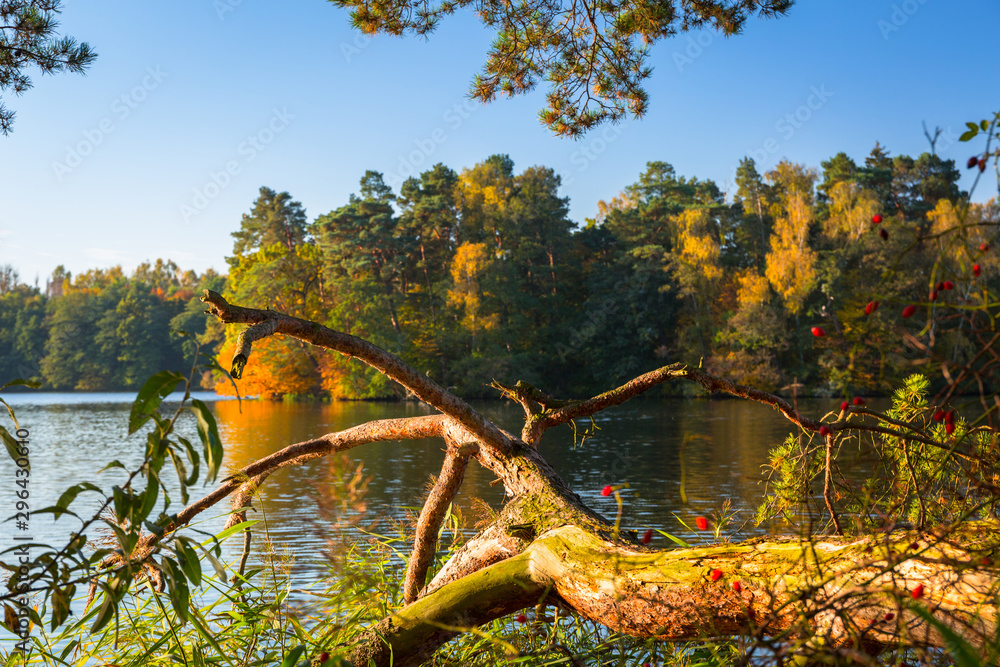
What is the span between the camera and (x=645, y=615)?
2129mm

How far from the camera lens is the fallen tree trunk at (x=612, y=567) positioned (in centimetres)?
150

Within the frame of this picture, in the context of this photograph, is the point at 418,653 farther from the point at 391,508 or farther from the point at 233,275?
the point at 233,275

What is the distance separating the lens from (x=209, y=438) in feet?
4.40

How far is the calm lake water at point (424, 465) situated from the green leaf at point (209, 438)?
517 mm

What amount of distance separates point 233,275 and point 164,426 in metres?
50.9

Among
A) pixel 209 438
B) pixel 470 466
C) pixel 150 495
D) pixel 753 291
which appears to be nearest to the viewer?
pixel 209 438

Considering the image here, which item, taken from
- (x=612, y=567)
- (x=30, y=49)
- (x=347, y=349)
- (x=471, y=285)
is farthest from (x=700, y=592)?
(x=471, y=285)

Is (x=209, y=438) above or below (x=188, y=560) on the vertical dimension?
above

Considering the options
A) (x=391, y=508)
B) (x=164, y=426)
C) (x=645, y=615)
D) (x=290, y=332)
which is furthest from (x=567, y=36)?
(x=391, y=508)

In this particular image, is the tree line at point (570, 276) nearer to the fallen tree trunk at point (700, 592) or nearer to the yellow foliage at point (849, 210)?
the yellow foliage at point (849, 210)

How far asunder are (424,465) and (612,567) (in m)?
15.4

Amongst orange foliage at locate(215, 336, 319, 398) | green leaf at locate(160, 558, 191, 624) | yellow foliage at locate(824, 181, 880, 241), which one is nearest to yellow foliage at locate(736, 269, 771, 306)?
yellow foliage at locate(824, 181, 880, 241)

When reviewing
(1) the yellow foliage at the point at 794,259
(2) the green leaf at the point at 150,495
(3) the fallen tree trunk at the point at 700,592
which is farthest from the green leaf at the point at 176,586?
(1) the yellow foliage at the point at 794,259

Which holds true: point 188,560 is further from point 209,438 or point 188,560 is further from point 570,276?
point 570,276
